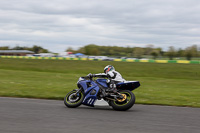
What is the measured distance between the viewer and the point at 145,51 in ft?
350

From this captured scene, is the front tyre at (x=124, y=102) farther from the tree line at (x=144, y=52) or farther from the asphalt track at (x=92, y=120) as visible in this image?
the tree line at (x=144, y=52)

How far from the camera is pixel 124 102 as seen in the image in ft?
30.3

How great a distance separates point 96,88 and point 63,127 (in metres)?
3.10

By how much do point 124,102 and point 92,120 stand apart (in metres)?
1.88

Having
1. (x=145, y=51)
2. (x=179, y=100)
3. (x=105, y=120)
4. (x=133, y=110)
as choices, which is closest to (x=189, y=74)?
(x=179, y=100)

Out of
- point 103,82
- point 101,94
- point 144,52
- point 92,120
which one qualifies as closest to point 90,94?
point 101,94

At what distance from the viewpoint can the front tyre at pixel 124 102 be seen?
9055mm

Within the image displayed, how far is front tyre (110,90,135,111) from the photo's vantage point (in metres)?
9.05

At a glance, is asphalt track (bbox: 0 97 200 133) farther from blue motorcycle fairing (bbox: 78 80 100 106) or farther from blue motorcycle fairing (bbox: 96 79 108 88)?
blue motorcycle fairing (bbox: 96 79 108 88)

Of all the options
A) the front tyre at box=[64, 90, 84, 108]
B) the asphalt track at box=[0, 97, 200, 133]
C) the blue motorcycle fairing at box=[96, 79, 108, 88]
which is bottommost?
the asphalt track at box=[0, 97, 200, 133]

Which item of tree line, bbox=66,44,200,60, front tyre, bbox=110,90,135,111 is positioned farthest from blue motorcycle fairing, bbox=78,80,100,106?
tree line, bbox=66,44,200,60

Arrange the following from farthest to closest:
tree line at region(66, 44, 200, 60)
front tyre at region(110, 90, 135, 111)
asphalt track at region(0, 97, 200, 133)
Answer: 1. tree line at region(66, 44, 200, 60)
2. front tyre at region(110, 90, 135, 111)
3. asphalt track at region(0, 97, 200, 133)

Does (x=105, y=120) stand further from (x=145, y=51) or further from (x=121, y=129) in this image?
(x=145, y=51)

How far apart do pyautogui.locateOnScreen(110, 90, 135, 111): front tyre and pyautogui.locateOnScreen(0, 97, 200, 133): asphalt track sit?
21cm
